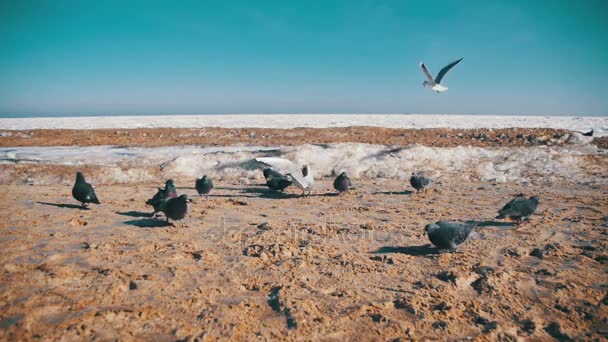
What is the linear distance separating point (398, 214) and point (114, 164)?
409 inches

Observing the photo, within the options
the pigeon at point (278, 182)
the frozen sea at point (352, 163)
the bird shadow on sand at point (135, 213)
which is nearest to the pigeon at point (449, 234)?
the pigeon at point (278, 182)

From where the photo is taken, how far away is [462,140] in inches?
770

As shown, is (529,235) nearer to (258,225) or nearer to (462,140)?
(258,225)

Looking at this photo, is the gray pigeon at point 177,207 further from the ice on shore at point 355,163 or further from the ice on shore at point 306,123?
the ice on shore at point 306,123

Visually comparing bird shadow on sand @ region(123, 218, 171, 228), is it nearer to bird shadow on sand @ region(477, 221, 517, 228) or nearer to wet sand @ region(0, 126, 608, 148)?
bird shadow on sand @ region(477, 221, 517, 228)

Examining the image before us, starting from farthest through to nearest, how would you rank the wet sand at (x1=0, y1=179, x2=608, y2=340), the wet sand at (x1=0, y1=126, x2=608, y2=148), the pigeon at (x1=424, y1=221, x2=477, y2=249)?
the wet sand at (x1=0, y1=126, x2=608, y2=148) < the pigeon at (x1=424, y1=221, x2=477, y2=249) < the wet sand at (x1=0, y1=179, x2=608, y2=340)

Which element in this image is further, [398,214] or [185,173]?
A: [185,173]

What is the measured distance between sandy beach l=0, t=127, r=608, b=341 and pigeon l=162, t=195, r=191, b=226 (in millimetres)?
231

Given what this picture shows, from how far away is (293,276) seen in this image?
4.16m

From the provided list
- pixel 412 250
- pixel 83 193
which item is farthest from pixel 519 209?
pixel 83 193

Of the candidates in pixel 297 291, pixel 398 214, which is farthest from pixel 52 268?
pixel 398 214

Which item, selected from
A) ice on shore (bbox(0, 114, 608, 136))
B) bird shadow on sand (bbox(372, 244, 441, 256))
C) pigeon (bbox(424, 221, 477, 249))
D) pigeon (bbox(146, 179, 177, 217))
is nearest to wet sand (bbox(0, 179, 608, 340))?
bird shadow on sand (bbox(372, 244, 441, 256))

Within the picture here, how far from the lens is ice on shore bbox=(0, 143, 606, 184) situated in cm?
1166

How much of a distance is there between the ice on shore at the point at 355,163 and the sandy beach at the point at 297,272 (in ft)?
12.0
